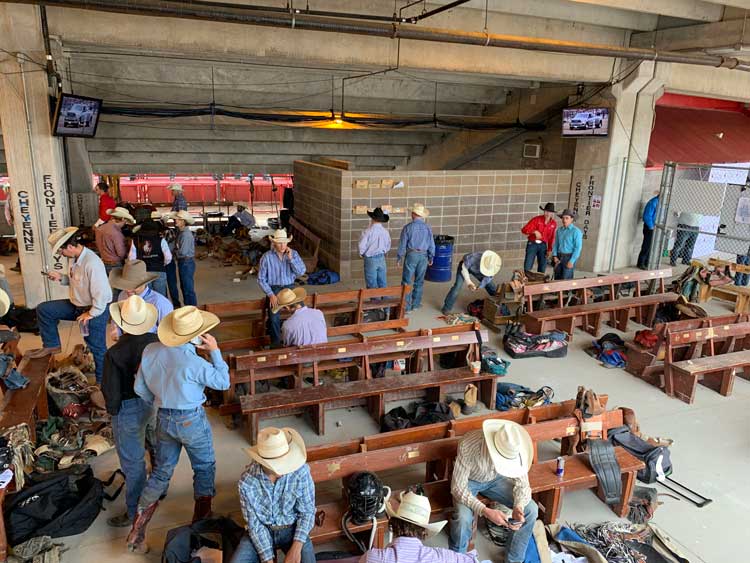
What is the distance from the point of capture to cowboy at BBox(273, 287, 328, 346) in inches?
266

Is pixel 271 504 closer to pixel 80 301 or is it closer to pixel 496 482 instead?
pixel 496 482

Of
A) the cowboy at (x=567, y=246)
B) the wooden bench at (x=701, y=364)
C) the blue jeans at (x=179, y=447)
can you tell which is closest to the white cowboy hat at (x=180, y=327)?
the blue jeans at (x=179, y=447)

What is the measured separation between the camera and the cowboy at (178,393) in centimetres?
432

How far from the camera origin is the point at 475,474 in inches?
178

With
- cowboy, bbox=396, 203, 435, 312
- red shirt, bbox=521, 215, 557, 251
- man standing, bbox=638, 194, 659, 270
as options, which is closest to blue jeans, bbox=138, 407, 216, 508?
cowboy, bbox=396, 203, 435, 312

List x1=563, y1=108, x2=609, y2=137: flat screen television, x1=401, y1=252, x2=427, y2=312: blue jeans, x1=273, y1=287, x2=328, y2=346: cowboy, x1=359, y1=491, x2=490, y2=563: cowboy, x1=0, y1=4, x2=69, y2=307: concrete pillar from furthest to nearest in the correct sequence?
x1=563, y1=108, x2=609, y2=137: flat screen television
x1=401, y1=252, x2=427, y2=312: blue jeans
x1=0, y1=4, x2=69, y2=307: concrete pillar
x1=273, y1=287, x2=328, y2=346: cowboy
x1=359, y1=491, x2=490, y2=563: cowboy

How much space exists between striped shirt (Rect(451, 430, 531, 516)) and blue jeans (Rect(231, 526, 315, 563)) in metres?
1.23

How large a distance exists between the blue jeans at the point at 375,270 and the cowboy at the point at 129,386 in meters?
5.57

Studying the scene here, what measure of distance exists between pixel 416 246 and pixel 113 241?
479 cm

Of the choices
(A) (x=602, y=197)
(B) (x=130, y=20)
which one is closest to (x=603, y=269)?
(A) (x=602, y=197)

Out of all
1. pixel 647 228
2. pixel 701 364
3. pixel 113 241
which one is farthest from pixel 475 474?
pixel 647 228

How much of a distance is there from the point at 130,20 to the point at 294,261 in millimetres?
5029

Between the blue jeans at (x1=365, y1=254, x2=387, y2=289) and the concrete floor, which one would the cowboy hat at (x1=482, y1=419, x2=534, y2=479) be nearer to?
the concrete floor

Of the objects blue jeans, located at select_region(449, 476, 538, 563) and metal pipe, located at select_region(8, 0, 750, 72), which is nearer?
blue jeans, located at select_region(449, 476, 538, 563)
